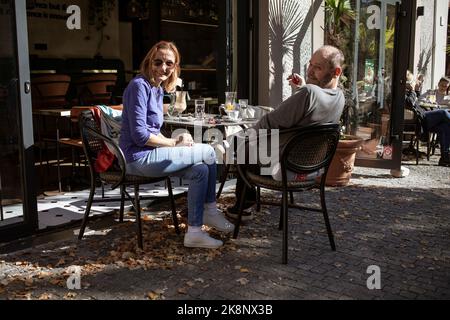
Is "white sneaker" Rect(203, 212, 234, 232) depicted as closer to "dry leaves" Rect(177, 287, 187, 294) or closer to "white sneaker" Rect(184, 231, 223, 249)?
"white sneaker" Rect(184, 231, 223, 249)

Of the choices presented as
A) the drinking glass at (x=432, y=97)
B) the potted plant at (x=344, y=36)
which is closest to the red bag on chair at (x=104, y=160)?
the potted plant at (x=344, y=36)

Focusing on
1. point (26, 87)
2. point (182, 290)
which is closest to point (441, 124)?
point (182, 290)

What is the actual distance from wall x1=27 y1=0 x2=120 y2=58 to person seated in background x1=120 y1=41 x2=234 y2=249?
21.6ft

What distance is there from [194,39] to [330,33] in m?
3.97

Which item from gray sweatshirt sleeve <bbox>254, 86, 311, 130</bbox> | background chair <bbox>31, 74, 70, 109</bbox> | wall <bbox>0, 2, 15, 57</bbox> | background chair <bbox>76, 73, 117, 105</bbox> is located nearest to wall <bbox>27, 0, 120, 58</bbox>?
background chair <bbox>76, 73, 117, 105</bbox>

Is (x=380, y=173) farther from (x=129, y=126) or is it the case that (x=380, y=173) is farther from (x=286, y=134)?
(x=129, y=126)

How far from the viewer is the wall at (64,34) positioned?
938 cm

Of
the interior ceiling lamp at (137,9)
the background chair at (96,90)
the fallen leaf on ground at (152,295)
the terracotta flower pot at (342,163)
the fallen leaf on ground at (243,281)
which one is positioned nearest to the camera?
the fallen leaf on ground at (152,295)

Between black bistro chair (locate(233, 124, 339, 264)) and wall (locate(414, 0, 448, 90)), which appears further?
wall (locate(414, 0, 448, 90))

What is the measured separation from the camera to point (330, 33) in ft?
21.4

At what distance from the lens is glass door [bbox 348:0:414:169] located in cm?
578

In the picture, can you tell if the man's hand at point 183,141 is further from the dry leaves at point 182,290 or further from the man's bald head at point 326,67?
the dry leaves at point 182,290

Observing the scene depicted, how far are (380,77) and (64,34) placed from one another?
6.32 meters

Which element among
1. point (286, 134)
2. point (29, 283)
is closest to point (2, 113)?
point (29, 283)
